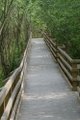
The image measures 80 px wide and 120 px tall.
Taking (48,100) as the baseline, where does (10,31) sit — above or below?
below

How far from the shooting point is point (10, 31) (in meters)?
34.7

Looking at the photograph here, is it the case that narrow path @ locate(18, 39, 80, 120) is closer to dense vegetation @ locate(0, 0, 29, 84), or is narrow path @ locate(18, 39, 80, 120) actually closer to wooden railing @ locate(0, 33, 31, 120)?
wooden railing @ locate(0, 33, 31, 120)

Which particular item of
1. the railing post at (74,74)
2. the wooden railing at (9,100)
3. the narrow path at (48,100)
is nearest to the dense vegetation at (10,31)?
the narrow path at (48,100)

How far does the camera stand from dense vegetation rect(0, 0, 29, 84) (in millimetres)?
21594

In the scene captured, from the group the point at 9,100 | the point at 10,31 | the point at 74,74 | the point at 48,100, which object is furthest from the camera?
the point at 10,31

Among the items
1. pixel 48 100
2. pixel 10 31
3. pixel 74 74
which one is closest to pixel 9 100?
pixel 48 100

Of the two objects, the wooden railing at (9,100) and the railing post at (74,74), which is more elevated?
the wooden railing at (9,100)

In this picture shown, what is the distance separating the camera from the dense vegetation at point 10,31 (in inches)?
850

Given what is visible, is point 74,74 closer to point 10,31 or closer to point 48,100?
point 48,100

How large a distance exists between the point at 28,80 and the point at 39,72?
2912 mm

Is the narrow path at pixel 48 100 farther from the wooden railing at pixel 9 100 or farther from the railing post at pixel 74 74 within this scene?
the wooden railing at pixel 9 100

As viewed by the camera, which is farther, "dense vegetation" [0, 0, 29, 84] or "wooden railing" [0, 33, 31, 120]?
"dense vegetation" [0, 0, 29, 84]

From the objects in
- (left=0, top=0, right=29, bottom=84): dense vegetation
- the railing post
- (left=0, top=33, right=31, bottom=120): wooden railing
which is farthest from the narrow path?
(left=0, top=0, right=29, bottom=84): dense vegetation

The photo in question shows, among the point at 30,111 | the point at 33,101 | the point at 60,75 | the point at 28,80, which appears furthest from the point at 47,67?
the point at 30,111
